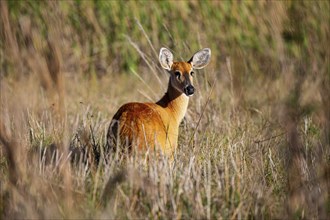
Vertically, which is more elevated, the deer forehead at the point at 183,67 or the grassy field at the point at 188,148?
the deer forehead at the point at 183,67

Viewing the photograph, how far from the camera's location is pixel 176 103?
20.4ft

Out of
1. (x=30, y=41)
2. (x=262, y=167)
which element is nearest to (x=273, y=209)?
(x=262, y=167)

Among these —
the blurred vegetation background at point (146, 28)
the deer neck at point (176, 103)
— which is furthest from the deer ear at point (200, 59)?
the blurred vegetation background at point (146, 28)

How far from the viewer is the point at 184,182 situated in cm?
409

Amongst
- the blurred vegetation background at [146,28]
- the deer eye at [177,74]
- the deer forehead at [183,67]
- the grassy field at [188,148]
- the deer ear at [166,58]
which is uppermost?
the blurred vegetation background at [146,28]

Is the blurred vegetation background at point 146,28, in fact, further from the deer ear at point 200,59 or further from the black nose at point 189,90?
the black nose at point 189,90

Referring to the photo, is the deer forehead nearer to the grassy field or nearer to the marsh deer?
the marsh deer

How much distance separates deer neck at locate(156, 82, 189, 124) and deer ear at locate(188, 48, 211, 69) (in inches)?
11.7

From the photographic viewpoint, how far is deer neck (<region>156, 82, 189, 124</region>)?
613 cm

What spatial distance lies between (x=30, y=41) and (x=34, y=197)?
4.77 ft

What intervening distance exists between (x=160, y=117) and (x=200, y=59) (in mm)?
1055

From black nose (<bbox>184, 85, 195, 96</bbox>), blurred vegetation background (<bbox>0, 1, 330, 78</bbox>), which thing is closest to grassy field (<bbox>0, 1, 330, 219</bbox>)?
black nose (<bbox>184, 85, 195, 96</bbox>)

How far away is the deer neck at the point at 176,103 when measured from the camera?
6133 mm

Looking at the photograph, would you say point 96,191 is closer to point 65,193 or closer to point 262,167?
point 65,193
